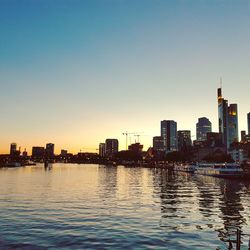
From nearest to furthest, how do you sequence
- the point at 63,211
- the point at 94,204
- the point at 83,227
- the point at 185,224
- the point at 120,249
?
the point at 120,249, the point at 83,227, the point at 185,224, the point at 63,211, the point at 94,204

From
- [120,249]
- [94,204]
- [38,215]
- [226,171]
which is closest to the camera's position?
[120,249]

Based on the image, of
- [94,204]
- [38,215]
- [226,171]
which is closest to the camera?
[38,215]

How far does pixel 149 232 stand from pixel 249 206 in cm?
3181

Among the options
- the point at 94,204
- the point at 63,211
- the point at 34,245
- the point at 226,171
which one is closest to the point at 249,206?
the point at 94,204

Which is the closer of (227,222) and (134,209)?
(227,222)

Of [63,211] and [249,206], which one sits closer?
[63,211]

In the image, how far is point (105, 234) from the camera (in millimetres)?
37375

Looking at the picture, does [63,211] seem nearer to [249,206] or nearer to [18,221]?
[18,221]

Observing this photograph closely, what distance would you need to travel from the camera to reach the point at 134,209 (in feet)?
183

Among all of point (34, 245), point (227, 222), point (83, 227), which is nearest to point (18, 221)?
point (83, 227)

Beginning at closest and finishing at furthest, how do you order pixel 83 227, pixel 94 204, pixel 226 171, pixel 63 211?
pixel 83 227, pixel 63 211, pixel 94 204, pixel 226 171

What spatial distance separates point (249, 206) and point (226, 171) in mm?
92119

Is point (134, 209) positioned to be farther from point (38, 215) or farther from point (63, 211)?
point (38, 215)

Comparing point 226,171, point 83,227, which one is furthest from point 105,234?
point 226,171
